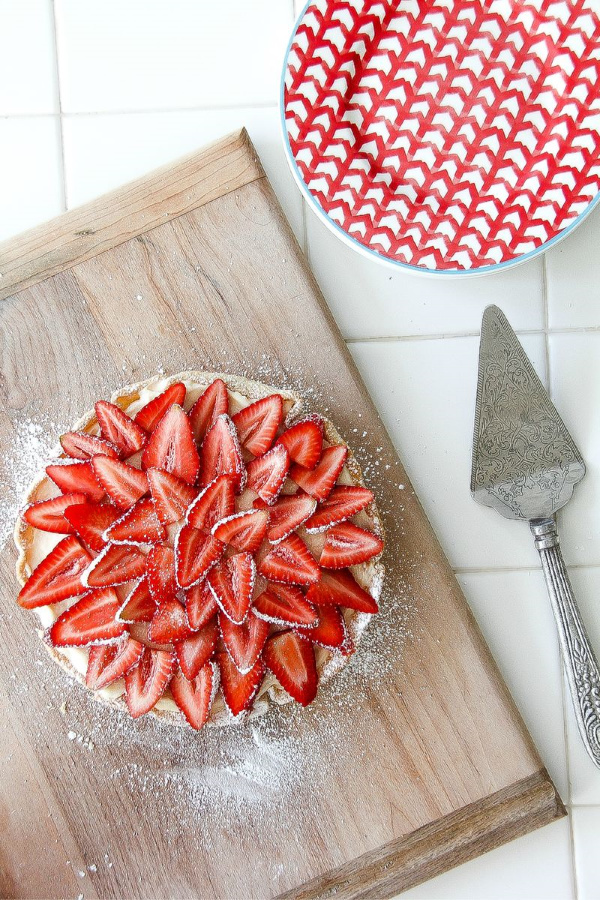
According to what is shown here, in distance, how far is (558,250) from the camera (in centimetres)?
157

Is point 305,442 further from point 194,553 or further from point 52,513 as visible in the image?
point 52,513

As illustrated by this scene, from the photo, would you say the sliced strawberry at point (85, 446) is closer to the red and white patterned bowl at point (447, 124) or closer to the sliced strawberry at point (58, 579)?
the sliced strawberry at point (58, 579)

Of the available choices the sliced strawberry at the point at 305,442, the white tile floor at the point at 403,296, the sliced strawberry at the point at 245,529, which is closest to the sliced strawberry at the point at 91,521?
the sliced strawberry at the point at 245,529

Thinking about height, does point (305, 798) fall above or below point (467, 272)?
below

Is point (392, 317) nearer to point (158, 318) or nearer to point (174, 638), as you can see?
point (158, 318)

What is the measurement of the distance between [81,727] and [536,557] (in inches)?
40.6

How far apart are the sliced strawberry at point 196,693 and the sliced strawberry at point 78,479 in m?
0.37

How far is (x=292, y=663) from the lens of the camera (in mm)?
1345

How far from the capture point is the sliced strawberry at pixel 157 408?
1.35 meters

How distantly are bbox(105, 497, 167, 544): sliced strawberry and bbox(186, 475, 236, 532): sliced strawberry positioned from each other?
0.07 metres

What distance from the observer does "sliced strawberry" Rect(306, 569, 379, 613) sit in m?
1.31

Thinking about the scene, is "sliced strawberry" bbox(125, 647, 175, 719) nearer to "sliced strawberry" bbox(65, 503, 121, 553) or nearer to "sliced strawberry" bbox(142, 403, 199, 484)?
"sliced strawberry" bbox(65, 503, 121, 553)

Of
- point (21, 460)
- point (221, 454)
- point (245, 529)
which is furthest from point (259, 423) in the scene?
point (21, 460)

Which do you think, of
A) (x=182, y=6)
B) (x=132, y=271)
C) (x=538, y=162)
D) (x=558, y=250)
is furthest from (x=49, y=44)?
(x=558, y=250)
